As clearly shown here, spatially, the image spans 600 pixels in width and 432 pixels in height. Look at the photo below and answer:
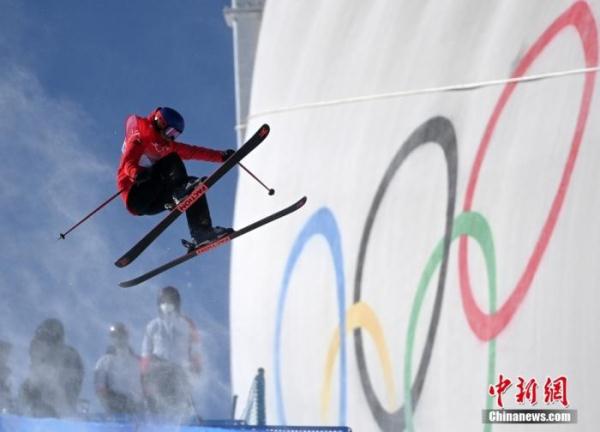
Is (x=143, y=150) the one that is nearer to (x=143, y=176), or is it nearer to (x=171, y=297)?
(x=143, y=176)

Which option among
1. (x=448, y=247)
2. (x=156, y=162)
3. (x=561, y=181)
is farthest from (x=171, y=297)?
(x=561, y=181)

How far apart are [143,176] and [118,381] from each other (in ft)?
11.3

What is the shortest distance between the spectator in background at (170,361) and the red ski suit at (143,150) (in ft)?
10.4

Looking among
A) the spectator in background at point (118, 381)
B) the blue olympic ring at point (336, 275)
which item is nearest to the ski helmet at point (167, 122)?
the blue olympic ring at point (336, 275)

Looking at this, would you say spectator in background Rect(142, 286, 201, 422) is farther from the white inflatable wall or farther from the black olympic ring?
the black olympic ring

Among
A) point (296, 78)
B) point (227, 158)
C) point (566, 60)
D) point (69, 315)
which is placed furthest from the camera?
point (69, 315)

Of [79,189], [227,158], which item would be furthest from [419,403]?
[79,189]

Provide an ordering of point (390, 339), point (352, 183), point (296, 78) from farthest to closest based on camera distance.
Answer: point (296, 78)
point (352, 183)
point (390, 339)

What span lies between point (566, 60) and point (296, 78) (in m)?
5.83

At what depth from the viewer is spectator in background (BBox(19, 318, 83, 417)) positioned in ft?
50.7

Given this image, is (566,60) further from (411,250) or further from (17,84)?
(17,84)

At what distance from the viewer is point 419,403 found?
12914 mm

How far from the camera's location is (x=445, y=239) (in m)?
12.8

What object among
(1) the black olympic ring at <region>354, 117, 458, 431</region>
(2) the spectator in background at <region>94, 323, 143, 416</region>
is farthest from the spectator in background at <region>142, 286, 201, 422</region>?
(1) the black olympic ring at <region>354, 117, 458, 431</region>
